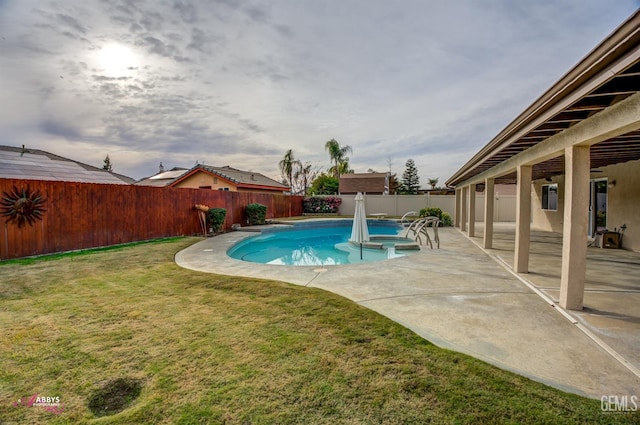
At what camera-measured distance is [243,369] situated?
2629mm

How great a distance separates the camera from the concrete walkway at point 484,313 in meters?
2.69

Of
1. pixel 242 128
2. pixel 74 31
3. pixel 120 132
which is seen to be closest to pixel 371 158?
pixel 242 128

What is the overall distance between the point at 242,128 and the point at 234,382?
1718 cm

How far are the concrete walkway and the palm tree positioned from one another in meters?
33.6

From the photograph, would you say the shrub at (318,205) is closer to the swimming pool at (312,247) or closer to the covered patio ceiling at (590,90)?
the swimming pool at (312,247)

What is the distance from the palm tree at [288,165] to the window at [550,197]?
1182 inches

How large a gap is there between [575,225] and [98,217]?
11.6m

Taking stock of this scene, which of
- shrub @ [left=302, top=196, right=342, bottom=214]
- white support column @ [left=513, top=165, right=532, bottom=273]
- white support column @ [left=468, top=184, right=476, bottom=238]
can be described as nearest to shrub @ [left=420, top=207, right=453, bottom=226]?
white support column @ [left=468, top=184, right=476, bottom=238]

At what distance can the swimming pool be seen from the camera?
966 centimetres

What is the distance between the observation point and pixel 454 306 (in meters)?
4.30

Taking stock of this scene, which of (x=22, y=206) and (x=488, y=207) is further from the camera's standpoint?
(x=488, y=207)

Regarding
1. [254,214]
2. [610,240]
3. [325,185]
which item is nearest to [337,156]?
[325,185]

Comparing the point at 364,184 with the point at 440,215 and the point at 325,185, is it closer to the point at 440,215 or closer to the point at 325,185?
the point at 325,185

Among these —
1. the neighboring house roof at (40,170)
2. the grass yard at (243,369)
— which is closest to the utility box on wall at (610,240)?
the grass yard at (243,369)
